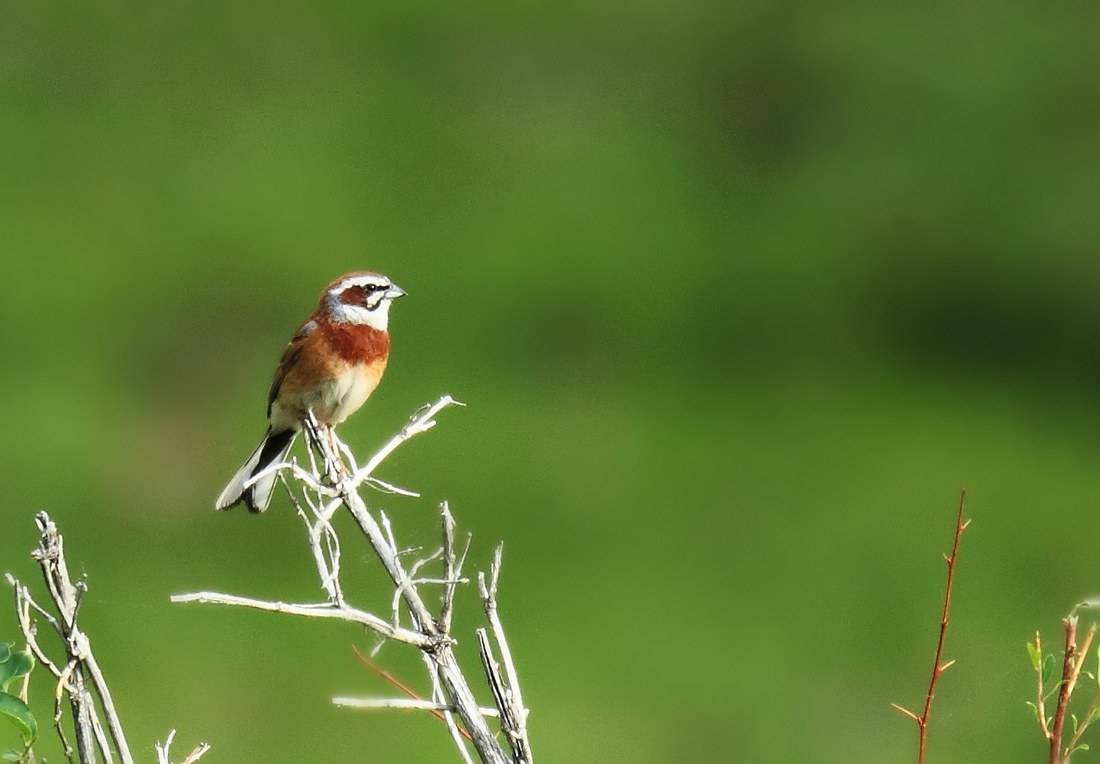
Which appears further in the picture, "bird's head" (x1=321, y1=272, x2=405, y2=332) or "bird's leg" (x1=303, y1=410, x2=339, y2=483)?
"bird's head" (x1=321, y1=272, x2=405, y2=332)

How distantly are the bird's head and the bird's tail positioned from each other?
362 mm

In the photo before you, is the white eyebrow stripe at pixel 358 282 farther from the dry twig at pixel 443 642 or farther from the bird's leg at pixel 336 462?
the dry twig at pixel 443 642

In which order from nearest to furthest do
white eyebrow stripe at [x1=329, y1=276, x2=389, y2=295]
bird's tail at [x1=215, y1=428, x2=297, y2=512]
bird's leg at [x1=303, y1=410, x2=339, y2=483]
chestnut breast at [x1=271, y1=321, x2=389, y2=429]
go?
bird's leg at [x1=303, y1=410, x2=339, y2=483] → bird's tail at [x1=215, y1=428, x2=297, y2=512] → chestnut breast at [x1=271, y1=321, x2=389, y2=429] → white eyebrow stripe at [x1=329, y1=276, x2=389, y2=295]

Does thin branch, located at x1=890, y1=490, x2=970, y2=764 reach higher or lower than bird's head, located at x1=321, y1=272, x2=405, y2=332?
higher

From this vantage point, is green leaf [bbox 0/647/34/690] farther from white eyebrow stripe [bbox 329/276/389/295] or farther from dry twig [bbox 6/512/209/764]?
white eyebrow stripe [bbox 329/276/389/295]

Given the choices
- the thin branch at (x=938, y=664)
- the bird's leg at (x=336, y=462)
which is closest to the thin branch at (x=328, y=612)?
the thin branch at (x=938, y=664)

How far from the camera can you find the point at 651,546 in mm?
9070

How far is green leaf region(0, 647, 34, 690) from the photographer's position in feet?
6.46

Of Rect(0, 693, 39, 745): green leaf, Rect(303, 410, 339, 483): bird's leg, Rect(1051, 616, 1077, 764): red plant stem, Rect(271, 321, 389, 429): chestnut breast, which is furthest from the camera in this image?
Rect(271, 321, 389, 429): chestnut breast

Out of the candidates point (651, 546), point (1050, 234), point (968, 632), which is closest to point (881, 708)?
point (968, 632)

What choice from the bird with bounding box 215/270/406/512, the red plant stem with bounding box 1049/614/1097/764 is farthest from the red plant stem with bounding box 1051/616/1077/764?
the bird with bounding box 215/270/406/512

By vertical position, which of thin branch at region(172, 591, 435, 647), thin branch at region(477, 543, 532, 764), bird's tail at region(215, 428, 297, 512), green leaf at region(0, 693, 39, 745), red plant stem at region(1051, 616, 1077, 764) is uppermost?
red plant stem at region(1051, 616, 1077, 764)

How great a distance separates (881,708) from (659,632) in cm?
115

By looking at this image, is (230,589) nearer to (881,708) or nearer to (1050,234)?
(881,708)
